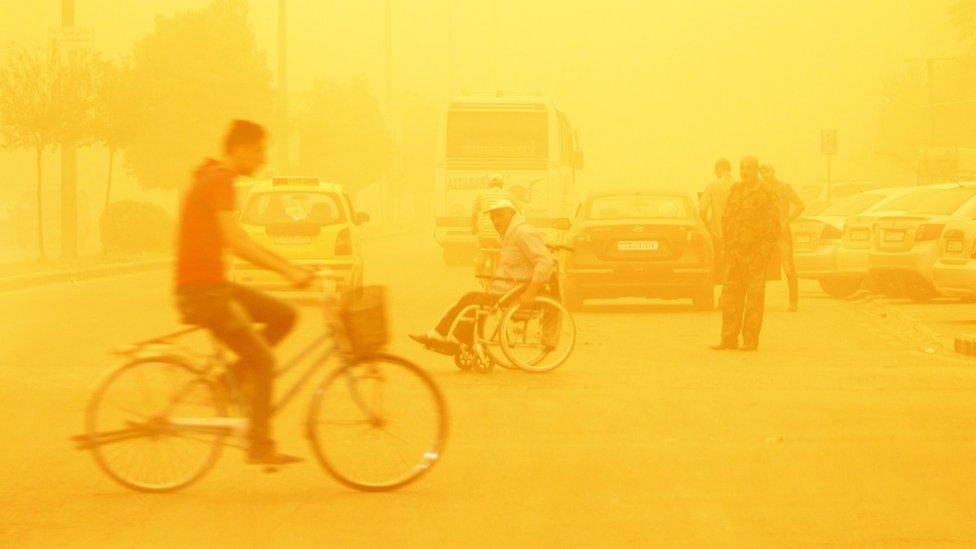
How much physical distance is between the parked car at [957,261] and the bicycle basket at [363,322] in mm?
10985

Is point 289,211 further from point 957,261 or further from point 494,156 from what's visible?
point 494,156

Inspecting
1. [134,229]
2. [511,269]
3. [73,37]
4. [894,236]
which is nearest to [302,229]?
[894,236]

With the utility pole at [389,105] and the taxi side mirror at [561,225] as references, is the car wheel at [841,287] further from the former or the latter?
the utility pole at [389,105]

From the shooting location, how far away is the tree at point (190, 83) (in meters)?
46.3

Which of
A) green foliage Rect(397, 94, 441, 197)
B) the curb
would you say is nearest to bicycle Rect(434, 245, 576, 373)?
the curb

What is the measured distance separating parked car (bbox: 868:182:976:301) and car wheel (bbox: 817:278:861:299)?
7.53ft

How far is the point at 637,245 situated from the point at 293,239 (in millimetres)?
4942

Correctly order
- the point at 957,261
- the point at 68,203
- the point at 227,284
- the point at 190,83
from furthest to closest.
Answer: the point at 190,83 → the point at 68,203 → the point at 957,261 → the point at 227,284

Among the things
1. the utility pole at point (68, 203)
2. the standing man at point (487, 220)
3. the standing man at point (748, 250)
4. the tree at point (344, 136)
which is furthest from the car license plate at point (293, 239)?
the tree at point (344, 136)

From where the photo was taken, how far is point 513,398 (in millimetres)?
12875

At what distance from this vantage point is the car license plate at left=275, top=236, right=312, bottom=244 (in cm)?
2388

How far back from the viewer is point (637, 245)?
21484 millimetres

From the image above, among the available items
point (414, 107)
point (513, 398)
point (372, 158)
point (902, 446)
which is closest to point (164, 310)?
point (513, 398)

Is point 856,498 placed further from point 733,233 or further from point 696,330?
point 696,330
